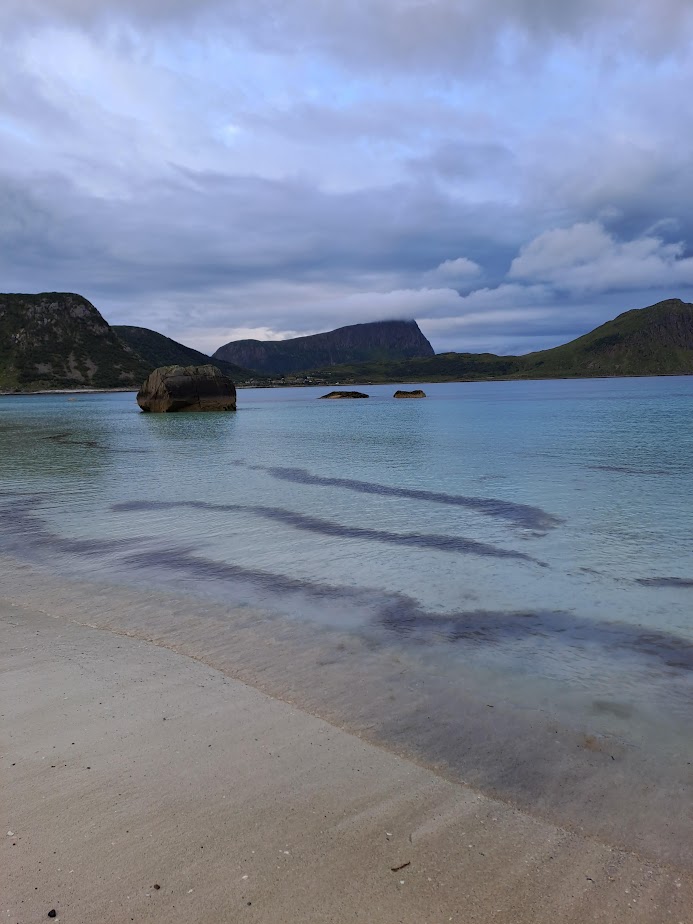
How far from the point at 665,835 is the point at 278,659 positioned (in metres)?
3.86

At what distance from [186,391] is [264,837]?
75488 millimetres

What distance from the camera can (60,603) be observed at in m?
8.53

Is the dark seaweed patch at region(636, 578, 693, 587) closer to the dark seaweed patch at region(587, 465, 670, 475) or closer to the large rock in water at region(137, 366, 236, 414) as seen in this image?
the dark seaweed patch at region(587, 465, 670, 475)

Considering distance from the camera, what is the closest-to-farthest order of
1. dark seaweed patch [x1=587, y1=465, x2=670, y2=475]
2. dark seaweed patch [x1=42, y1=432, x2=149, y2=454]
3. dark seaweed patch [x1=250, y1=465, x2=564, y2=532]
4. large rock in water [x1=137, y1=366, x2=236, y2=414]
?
dark seaweed patch [x1=250, y1=465, x2=564, y2=532] → dark seaweed patch [x1=587, y1=465, x2=670, y2=475] → dark seaweed patch [x1=42, y1=432, x2=149, y2=454] → large rock in water [x1=137, y1=366, x2=236, y2=414]

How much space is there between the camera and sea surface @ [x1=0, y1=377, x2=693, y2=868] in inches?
182

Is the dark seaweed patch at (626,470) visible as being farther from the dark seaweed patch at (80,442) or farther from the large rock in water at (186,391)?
the large rock in water at (186,391)

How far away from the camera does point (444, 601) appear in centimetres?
863

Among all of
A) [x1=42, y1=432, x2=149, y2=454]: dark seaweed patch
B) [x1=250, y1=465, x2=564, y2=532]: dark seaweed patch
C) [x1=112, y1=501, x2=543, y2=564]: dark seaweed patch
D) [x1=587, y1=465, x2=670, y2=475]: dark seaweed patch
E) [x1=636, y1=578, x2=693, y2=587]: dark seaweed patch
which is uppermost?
[x1=42, y1=432, x2=149, y2=454]: dark seaweed patch

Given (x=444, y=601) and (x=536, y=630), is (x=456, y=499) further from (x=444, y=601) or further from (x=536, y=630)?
(x=536, y=630)

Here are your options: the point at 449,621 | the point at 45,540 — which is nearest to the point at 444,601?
the point at 449,621

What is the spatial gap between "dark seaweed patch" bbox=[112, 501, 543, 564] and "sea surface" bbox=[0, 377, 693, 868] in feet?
0.29

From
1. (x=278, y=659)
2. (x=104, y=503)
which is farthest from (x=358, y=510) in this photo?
(x=278, y=659)

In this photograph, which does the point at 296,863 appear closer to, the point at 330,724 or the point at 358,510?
the point at 330,724

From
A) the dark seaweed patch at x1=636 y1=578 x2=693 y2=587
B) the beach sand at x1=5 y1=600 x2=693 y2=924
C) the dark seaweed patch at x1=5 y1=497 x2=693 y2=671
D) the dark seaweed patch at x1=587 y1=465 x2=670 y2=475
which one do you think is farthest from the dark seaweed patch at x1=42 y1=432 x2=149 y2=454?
the beach sand at x1=5 y1=600 x2=693 y2=924
